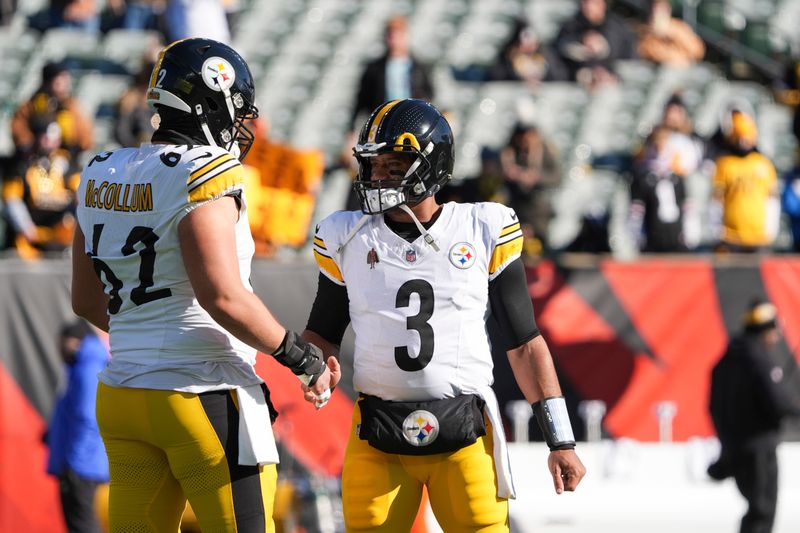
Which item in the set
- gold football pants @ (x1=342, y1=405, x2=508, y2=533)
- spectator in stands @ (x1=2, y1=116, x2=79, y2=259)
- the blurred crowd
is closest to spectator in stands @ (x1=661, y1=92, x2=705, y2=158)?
the blurred crowd

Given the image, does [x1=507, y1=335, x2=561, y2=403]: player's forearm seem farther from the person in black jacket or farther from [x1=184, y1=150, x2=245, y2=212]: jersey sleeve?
the person in black jacket

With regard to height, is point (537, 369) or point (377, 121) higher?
point (377, 121)

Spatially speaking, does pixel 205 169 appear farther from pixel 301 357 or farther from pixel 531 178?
pixel 531 178

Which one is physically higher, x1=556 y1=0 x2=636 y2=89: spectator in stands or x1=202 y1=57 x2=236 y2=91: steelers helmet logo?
x1=202 y1=57 x2=236 y2=91: steelers helmet logo

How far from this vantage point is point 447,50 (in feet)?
47.0

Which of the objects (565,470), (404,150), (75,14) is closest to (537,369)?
(565,470)

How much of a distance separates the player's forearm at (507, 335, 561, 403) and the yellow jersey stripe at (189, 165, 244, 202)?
Answer: 3.49 ft

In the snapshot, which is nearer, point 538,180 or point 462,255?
point 462,255

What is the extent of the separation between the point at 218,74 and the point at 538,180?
6.54 m

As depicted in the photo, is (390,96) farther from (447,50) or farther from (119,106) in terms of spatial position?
(447,50)

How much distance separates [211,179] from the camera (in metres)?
3.79

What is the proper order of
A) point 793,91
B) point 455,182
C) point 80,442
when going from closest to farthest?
point 80,442
point 455,182
point 793,91

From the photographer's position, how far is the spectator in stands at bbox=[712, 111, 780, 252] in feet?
34.7

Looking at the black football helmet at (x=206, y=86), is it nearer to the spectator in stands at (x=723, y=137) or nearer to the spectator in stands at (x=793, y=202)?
the spectator in stands at (x=793, y=202)
